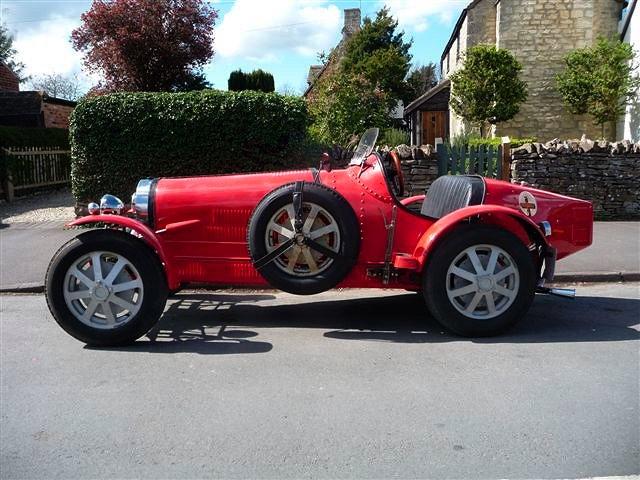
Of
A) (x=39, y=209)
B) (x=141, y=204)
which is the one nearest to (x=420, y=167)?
(x=141, y=204)

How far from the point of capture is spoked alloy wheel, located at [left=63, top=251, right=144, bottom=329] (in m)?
4.89

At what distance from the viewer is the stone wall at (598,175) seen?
11.1 meters

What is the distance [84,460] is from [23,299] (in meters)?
4.43

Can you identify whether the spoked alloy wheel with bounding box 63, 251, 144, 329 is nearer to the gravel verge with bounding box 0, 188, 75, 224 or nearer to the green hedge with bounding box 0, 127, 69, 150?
the gravel verge with bounding box 0, 188, 75, 224

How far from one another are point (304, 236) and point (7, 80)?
106 feet

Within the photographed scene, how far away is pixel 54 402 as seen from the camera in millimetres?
3945

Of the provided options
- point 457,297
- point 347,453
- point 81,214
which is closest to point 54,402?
point 347,453

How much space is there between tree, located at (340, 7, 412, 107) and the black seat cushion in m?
30.2

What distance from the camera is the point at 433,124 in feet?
107

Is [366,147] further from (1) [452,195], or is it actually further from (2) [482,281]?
(2) [482,281]

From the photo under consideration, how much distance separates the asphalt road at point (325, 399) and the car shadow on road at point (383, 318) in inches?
1.2

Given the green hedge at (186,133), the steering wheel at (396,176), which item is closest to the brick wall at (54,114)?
the green hedge at (186,133)

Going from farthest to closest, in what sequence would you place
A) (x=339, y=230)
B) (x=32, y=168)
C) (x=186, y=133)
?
(x=32, y=168)
(x=186, y=133)
(x=339, y=230)

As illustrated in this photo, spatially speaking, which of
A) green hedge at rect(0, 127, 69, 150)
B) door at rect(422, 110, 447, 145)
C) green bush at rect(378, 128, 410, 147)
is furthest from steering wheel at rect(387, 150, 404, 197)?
door at rect(422, 110, 447, 145)
